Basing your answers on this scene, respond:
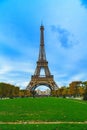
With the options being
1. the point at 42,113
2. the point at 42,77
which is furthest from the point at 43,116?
the point at 42,77

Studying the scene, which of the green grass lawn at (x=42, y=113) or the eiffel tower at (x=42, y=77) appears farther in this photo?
the eiffel tower at (x=42, y=77)

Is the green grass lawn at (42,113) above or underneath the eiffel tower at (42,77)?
underneath

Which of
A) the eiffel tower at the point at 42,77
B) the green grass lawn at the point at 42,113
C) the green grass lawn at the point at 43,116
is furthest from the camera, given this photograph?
the eiffel tower at the point at 42,77

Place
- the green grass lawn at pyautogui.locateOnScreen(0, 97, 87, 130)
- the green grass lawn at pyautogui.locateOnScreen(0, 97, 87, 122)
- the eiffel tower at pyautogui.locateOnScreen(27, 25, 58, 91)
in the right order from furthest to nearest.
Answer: the eiffel tower at pyautogui.locateOnScreen(27, 25, 58, 91) → the green grass lawn at pyautogui.locateOnScreen(0, 97, 87, 122) → the green grass lawn at pyautogui.locateOnScreen(0, 97, 87, 130)

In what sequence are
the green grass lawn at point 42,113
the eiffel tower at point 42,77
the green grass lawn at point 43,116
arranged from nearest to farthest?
the green grass lawn at point 43,116
the green grass lawn at point 42,113
the eiffel tower at point 42,77

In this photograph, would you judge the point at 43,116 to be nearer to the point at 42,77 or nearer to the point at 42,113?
the point at 42,113

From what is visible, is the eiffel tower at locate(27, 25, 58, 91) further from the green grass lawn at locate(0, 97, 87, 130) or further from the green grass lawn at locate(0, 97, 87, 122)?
the green grass lawn at locate(0, 97, 87, 130)

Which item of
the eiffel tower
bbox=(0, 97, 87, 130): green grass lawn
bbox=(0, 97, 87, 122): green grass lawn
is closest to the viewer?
bbox=(0, 97, 87, 130): green grass lawn

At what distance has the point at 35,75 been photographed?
401 feet

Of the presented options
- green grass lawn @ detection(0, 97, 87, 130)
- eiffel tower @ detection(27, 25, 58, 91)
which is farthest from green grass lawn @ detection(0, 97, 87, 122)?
eiffel tower @ detection(27, 25, 58, 91)

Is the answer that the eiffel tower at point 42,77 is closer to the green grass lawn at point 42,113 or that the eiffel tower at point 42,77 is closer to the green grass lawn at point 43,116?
the green grass lawn at point 42,113

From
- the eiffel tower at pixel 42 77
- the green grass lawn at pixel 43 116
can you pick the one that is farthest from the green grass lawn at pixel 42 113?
the eiffel tower at pixel 42 77
